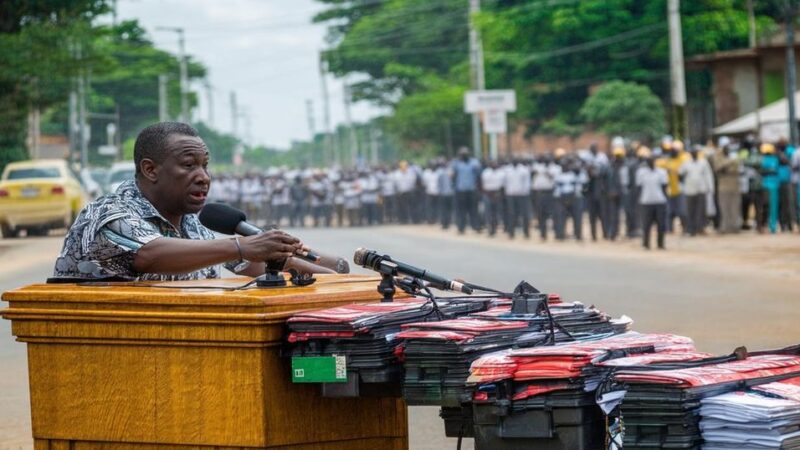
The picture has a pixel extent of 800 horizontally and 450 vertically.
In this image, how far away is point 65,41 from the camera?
125ft

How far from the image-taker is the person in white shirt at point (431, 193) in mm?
43781

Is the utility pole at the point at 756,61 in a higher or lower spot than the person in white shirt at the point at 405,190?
higher

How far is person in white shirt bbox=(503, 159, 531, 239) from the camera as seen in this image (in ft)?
115

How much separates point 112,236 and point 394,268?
3.22 ft

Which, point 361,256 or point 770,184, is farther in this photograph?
point 770,184

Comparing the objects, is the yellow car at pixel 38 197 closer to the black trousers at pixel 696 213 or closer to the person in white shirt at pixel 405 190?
the person in white shirt at pixel 405 190

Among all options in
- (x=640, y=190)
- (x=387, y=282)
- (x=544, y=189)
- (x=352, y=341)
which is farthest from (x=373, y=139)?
(x=352, y=341)

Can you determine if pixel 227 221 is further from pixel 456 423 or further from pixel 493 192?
pixel 493 192

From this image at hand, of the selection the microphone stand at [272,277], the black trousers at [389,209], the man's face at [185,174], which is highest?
the man's face at [185,174]

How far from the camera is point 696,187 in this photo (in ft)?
102

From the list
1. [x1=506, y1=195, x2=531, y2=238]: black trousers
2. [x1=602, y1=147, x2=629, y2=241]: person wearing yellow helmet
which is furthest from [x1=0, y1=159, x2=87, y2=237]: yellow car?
[x1=602, y1=147, x2=629, y2=241]: person wearing yellow helmet

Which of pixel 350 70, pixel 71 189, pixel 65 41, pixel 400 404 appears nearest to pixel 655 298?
pixel 400 404

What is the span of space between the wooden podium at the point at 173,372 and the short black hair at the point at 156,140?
53 centimetres

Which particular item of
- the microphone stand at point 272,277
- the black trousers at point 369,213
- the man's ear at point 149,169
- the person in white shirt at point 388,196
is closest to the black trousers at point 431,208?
the person in white shirt at point 388,196
